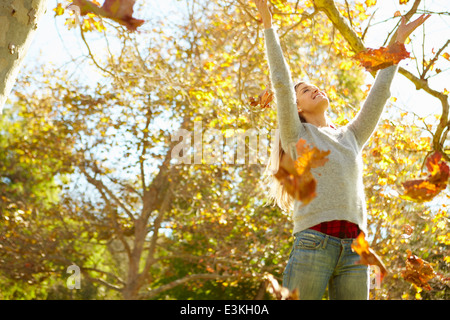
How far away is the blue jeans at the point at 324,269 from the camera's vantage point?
183 centimetres

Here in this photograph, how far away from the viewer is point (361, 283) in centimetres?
186

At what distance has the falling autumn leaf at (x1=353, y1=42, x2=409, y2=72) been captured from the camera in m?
2.17

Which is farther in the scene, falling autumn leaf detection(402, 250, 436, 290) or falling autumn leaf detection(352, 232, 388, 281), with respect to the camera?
falling autumn leaf detection(402, 250, 436, 290)

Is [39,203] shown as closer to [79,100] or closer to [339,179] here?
[79,100]

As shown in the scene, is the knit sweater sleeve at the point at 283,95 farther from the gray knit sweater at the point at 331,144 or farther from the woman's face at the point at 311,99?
the woman's face at the point at 311,99

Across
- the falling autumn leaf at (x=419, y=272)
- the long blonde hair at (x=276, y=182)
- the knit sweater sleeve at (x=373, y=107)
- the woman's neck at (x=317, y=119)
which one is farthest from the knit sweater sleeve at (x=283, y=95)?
the falling autumn leaf at (x=419, y=272)

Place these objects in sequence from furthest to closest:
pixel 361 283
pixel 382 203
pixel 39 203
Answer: pixel 39 203 < pixel 382 203 < pixel 361 283

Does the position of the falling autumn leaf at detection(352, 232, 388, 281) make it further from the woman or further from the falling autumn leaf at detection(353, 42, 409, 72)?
the falling autumn leaf at detection(353, 42, 409, 72)

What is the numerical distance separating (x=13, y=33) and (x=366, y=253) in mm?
1773

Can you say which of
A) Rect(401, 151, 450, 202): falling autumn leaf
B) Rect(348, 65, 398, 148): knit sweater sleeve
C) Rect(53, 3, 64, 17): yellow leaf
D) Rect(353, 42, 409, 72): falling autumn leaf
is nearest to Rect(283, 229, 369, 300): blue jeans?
Rect(401, 151, 450, 202): falling autumn leaf

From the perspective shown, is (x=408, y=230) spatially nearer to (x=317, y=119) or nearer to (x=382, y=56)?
(x=317, y=119)

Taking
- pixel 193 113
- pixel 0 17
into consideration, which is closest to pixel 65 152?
pixel 193 113

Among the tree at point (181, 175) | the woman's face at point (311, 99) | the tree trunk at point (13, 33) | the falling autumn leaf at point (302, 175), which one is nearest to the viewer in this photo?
the falling autumn leaf at point (302, 175)
